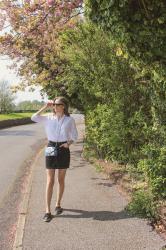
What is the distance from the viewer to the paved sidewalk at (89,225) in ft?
23.4

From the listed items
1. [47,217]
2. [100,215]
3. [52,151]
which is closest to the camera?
[47,217]

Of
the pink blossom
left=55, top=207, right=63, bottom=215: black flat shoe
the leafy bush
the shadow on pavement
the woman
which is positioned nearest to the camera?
the leafy bush

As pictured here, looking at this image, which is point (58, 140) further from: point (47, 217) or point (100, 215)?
point (100, 215)

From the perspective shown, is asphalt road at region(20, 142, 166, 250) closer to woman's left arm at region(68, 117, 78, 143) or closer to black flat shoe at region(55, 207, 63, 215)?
black flat shoe at region(55, 207, 63, 215)

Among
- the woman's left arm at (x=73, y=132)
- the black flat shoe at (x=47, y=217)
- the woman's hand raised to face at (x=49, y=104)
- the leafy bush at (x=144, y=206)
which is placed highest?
the woman's hand raised to face at (x=49, y=104)

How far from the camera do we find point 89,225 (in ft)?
26.9

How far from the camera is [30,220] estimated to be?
872 cm

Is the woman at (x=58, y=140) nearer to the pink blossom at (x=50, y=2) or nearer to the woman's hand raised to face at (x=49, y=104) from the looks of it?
the woman's hand raised to face at (x=49, y=104)

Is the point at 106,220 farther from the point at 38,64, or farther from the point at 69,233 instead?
the point at 38,64

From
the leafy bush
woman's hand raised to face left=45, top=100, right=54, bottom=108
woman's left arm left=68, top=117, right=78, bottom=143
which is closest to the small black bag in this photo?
woman's left arm left=68, top=117, right=78, bottom=143

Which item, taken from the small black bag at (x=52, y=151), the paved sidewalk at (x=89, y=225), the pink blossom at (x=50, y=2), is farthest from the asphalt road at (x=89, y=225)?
the pink blossom at (x=50, y=2)

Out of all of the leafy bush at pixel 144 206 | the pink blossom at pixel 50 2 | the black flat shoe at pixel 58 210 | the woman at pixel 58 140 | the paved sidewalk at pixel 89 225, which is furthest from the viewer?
the pink blossom at pixel 50 2

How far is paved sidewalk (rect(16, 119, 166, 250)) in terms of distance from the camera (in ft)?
23.4

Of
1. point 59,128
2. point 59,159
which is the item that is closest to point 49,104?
point 59,128
